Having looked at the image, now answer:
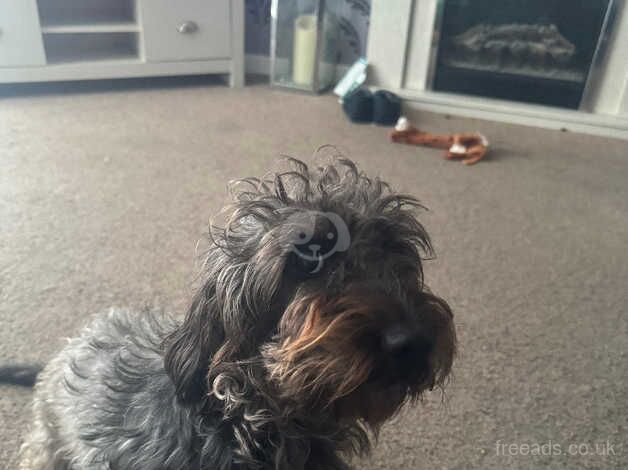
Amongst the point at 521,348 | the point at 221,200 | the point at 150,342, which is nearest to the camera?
the point at 150,342

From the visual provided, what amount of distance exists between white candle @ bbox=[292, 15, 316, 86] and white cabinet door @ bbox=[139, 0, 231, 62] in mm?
368

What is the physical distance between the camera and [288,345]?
0.81m

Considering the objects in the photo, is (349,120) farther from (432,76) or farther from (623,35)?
(623,35)

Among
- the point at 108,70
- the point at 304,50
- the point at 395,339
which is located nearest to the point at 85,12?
the point at 108,70

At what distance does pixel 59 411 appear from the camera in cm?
108

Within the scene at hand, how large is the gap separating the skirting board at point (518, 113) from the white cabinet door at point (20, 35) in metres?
1.81

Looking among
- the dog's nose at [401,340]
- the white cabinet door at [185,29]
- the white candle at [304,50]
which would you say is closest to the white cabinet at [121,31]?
the white cabinet door at [185,29]

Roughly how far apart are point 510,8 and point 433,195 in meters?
1.32

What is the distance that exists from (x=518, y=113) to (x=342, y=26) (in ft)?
3.74

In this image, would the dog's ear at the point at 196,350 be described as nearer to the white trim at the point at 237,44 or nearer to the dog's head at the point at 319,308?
the dog's head at the point at 319,308

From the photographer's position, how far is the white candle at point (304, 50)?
132 inches

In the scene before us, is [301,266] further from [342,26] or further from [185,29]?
[342,26]

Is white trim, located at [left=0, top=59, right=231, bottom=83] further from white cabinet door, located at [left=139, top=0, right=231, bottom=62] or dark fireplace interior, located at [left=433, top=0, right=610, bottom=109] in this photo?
dark fireplace interior, located at [left=433, top=0, right=610, bottom=109]

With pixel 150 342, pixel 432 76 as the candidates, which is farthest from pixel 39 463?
pixel 432 76
